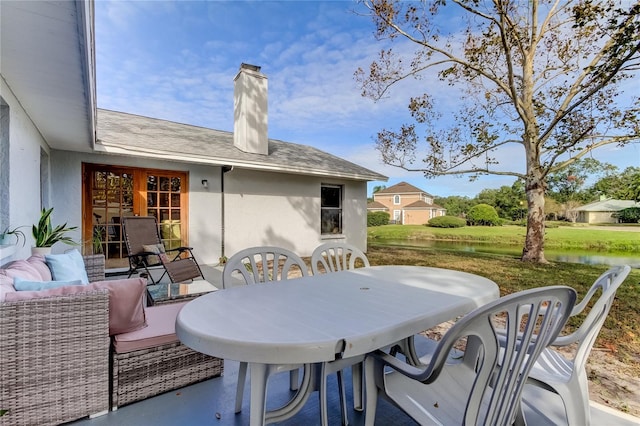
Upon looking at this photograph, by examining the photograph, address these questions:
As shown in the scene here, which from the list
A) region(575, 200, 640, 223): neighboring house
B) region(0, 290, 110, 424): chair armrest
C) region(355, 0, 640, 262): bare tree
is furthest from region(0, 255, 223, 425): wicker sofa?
region(575, 200, 640, 223): neighboring house

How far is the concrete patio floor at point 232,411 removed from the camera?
181 centimetres

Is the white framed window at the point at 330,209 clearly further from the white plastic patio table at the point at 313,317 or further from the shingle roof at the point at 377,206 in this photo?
the shingle roof at the point at 377,206

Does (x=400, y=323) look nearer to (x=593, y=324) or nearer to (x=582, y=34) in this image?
(x=593, y=324)

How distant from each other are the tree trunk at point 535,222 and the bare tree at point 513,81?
0.02 meters

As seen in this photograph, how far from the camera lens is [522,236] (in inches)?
425

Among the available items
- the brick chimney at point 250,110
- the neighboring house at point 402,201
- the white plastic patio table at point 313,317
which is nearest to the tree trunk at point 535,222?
the brick chimney at point 250,110

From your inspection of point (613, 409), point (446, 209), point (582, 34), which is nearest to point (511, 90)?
point (582, 34)

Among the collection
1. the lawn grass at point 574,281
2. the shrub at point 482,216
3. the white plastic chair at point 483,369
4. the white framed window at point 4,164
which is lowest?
the lawn grass at point 574,281

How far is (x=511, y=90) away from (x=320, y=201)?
5.21 metres

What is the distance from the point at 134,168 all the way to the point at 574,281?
26.9 feet

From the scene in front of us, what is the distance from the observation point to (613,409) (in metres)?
A: 1.95

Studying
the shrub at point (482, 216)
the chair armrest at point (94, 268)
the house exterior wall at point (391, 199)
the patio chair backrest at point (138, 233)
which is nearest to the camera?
the chair armrest at point (94, 268)

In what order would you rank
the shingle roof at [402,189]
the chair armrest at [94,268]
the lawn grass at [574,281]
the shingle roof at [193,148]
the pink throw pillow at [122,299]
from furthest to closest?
the shingle roof at [402,189] → the shingle roof at [193,148] → the chair armrest at [94,268] → the lawn grass at [574,281] → the pink throw pillow at [122,299]

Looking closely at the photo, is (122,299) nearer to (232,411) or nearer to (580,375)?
(232,411)
